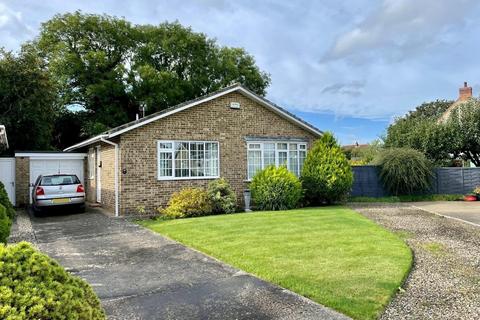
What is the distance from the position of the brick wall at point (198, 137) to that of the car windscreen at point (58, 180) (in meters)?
1.48

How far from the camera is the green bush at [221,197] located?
14086 millimetres

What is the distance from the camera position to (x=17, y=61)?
68.9ft

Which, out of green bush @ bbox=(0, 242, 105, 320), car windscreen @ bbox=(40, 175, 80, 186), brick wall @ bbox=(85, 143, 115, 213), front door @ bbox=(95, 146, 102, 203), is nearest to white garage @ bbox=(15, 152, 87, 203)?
brick wall @ bbox=(85, 143, 115, 213)

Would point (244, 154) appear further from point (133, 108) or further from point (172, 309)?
point (133, 108)

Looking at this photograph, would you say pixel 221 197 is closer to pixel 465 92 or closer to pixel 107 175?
pixel 107 175

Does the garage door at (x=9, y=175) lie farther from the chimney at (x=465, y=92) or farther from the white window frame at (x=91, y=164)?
the chimney at (x=465, y=92)

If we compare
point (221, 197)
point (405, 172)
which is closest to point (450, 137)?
point (405, 172)

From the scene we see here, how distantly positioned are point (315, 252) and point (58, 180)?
10777 mm

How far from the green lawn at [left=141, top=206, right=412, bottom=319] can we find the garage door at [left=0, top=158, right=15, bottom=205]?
8.87 meters

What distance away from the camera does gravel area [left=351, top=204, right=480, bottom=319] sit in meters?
4.60

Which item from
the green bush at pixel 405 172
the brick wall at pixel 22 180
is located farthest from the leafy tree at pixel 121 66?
the green bush at pixel 405 172

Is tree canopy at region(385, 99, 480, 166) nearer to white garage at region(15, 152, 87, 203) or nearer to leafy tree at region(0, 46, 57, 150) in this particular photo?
white garage at region(15, 152, 87, 203)

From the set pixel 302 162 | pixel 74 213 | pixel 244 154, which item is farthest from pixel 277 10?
pixel 74 213

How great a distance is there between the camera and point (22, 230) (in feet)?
35.8
